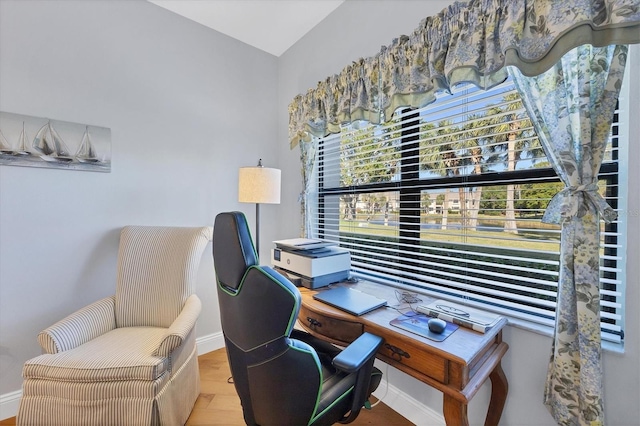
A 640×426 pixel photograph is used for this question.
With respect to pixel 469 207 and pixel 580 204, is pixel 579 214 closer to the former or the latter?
pixel 580 204

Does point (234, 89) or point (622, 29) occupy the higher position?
point (234, 89)

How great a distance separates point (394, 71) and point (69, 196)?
224 cm

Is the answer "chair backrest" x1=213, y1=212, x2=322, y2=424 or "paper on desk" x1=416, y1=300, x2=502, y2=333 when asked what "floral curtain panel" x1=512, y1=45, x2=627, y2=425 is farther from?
"chair backrest" x1=213, y1=212, x2=322, y2=424

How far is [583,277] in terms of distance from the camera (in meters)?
0.92

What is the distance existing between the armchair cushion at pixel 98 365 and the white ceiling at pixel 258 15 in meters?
2.43

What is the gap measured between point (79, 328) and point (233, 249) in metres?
1.31

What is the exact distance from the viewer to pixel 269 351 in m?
0.85

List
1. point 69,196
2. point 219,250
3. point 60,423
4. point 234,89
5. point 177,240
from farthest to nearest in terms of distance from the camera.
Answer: point 234,89 < point 177,240 < point 69,196 < point 60,423 < point 219,250

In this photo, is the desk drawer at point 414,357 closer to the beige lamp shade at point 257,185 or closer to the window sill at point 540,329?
the window sill at point 540,329

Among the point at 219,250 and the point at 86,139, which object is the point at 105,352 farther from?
the point at 86,139

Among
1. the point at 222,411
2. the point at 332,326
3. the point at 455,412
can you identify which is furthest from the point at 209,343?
the point at 455,412

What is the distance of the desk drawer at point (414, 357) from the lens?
0.91 m

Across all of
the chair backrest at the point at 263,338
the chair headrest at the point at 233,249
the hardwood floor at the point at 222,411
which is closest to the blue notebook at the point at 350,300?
the chair backrest at the point at 263,338

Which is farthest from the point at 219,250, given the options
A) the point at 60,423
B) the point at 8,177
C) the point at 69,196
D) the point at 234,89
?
the point at 234,89
